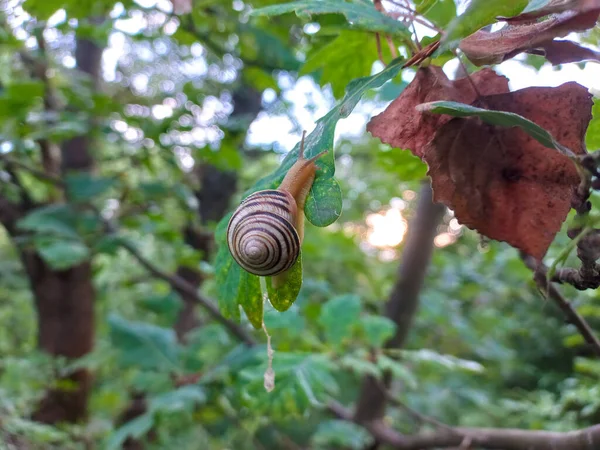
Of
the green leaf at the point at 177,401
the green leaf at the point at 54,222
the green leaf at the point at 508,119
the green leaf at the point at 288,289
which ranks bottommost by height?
the green leaf at the point at 177,401

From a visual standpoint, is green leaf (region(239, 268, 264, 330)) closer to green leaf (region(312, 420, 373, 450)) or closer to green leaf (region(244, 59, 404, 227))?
green leaf (region(244, 59, 404, 227))

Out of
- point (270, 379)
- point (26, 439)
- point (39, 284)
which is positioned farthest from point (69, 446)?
point (270, 379)

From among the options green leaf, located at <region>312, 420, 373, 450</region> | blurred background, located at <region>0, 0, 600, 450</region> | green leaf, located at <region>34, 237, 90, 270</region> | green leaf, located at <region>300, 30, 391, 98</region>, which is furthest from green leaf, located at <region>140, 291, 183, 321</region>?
green leaf, located at <region>300, 30, 391, 98</region>

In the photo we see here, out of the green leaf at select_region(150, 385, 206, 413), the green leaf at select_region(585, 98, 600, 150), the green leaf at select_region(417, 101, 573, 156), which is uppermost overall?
the green leaf at select_region(417, 101, 573, 156)

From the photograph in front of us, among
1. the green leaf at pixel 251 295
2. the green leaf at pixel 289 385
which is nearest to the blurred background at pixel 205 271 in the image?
the green leaf at pixel 289 385

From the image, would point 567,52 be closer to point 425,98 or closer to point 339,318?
point 425,98

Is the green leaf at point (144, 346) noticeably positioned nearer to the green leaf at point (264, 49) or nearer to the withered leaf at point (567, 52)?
the green leaf at point (264, 49)

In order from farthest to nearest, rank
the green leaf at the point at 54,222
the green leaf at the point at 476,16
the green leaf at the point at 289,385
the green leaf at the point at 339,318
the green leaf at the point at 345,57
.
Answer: the green leaf at the point at 54,222 → the green leaf at the point at 339,318 → the green leaf at the point at 289,385 → the green leaf at the point at 345,57 → the green leaf at the point at 476,16
